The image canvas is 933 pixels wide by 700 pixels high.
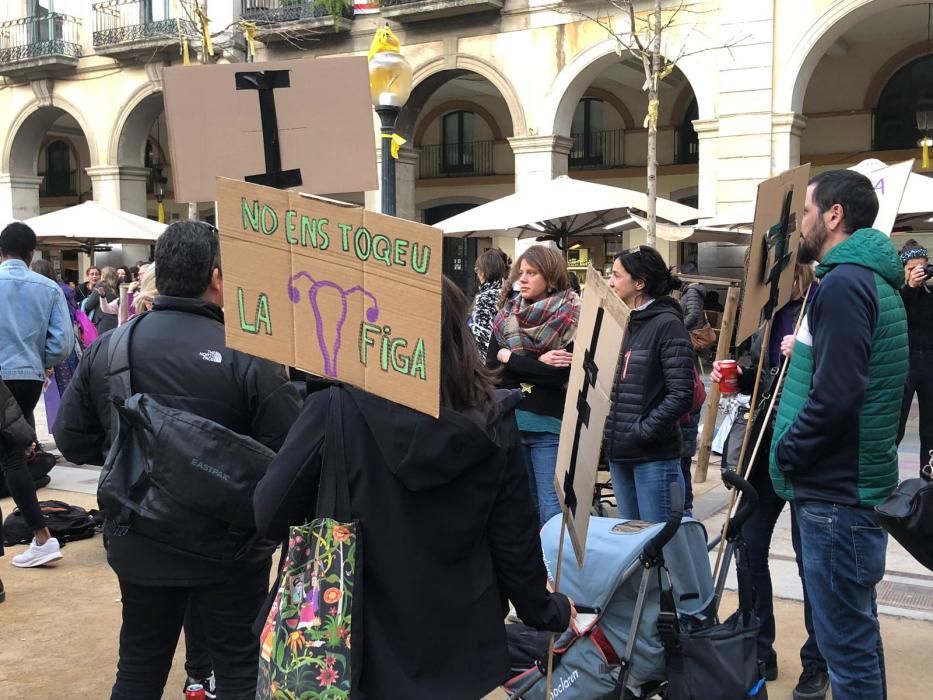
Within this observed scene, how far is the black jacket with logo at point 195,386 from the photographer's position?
311cm

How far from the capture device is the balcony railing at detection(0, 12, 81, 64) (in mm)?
22938

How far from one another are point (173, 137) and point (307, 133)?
0.43 m

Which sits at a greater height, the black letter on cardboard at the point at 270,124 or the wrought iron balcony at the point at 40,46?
the wrought iron balcony at the point at 40,46

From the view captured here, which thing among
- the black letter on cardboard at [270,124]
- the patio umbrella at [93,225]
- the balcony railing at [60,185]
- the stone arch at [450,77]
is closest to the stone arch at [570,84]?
the stone arch at [450,77]

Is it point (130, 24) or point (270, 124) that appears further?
point (130, 24)

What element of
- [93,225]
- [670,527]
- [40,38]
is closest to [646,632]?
[670,527]

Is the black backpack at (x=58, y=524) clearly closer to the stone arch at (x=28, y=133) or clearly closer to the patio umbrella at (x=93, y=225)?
the patio umbrella at (x=93, y=225)

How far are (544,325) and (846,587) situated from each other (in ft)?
8.61

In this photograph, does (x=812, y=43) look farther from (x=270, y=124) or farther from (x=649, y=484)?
(x=270, y=124)

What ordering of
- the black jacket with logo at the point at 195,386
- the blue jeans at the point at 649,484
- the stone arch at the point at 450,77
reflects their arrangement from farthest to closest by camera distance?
the stone arch at the point at 450,77
the blue jeans at the point at 649,484
the black jacket with logo at the point at 195,386

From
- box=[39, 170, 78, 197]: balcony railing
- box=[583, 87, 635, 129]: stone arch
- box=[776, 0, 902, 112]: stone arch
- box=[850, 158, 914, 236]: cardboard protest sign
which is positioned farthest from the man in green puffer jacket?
box=[39, 170, 78, 197]: balcony railing

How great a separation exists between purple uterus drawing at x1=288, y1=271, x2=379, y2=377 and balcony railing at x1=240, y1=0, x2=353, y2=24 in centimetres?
1814

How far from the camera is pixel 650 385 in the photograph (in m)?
4.94

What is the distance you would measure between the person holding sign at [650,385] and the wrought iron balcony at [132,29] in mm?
17915
